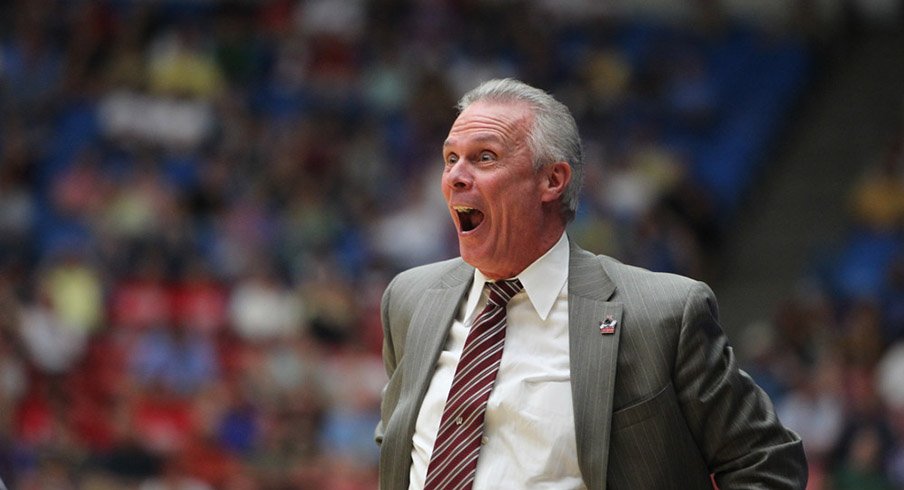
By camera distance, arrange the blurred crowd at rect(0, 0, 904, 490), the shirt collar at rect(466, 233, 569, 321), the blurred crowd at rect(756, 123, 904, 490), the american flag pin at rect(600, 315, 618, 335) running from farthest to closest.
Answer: the blurred crowd at rect(0, 0, 904, 490) < the blurred crowd at rect(756, 123, 904, 490) < the shirt collar at rect(466, 233, 569, 321) < the american flag pin at rect(600, 315, 618, 335)

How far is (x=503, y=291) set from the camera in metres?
2.71

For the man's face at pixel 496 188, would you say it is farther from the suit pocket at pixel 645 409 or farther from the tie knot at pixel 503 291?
the suit pocket at pixel 645 409

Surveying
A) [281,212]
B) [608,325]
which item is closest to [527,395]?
[608,325]

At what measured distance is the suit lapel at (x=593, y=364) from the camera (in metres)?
2.46

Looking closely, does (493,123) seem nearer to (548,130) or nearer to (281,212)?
(548,130)

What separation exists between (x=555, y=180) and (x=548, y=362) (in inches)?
14.9

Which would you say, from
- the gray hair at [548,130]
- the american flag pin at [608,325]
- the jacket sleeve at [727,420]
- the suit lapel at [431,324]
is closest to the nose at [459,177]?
the gray hair at [548,130]

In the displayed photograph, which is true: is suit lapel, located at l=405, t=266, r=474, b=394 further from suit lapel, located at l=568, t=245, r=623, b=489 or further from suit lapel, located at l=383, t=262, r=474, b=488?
suit lapel, located at l=568, t=245, r=623, b=489

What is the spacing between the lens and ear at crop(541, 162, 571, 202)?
268 centimetres

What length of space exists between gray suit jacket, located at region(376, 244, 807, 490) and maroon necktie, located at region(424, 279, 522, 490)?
0.54 feet

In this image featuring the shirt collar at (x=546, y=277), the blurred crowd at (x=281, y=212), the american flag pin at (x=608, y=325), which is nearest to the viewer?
the american flag pin at (x=608, y=325)

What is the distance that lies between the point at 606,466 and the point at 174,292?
7.45 metres

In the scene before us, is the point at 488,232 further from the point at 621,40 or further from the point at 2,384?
the point at 621,40

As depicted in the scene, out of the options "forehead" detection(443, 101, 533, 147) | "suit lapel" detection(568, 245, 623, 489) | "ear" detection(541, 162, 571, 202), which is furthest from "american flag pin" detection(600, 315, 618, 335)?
"forehead" detection(443, 101, 533, 147)
